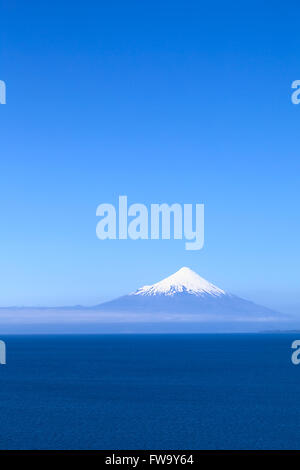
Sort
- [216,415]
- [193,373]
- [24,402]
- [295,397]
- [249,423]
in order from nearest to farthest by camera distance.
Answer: [249,423], [216,415], [24,402], [295,397], [193,373]

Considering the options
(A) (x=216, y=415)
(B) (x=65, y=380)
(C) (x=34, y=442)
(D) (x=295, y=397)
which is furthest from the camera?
(B) (x=65, y=380)

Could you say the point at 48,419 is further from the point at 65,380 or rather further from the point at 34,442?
the point at 65,380

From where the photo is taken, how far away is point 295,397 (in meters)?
107

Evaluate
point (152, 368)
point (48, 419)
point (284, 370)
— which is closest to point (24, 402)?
point (48, 419)

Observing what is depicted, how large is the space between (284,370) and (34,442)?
4433 inches

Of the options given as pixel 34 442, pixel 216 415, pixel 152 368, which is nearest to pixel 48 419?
pixel 34 442

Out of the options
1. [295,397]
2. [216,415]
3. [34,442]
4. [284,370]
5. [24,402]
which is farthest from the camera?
[284,370]
